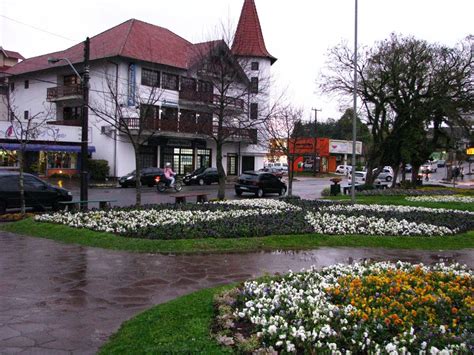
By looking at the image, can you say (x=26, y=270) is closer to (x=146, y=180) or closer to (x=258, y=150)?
(x=146, y=180)

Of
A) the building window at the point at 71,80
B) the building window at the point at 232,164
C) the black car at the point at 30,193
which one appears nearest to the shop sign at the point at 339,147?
the building window at the point at 232,164

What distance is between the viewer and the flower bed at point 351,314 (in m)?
4.18

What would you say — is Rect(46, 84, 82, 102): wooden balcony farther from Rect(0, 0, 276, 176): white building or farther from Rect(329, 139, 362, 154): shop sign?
Rect(329, 139, 362, 154): shop sign

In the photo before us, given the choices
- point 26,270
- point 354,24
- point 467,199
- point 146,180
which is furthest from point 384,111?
point 26,270

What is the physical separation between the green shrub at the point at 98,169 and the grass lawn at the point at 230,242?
1069 inches

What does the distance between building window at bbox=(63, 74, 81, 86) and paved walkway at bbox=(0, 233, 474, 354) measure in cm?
3348

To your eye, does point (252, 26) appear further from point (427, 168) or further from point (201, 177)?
point (427, 168)

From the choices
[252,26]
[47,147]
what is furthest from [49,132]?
[252,26]

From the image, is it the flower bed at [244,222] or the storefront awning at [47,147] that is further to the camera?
the storefront awning at [47,147]

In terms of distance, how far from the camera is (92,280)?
24.7 ft

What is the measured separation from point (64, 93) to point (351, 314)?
42.5 metres

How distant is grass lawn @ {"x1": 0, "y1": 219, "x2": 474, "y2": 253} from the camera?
10.3 m

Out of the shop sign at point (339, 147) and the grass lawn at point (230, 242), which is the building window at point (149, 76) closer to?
the grass lawn at point (230, 242)

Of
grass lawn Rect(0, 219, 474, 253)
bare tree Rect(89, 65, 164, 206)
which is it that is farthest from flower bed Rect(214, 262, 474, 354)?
bare tree Rect(89, 65, 164, 206)
